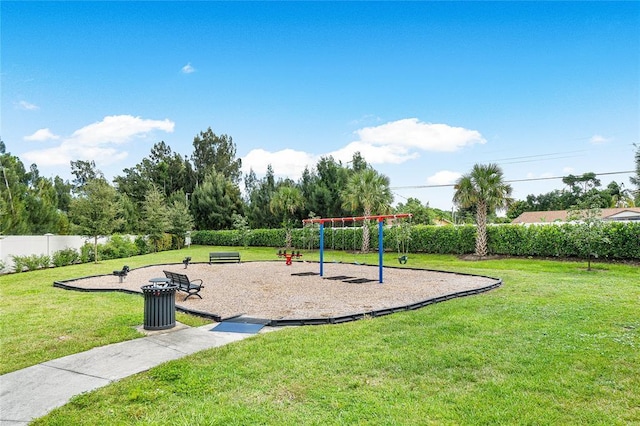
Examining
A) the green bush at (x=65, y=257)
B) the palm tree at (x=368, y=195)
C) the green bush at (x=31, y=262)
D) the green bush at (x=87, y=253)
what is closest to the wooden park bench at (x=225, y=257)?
the green bush at (x=87, y=253)

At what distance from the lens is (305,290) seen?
11883 millimetres

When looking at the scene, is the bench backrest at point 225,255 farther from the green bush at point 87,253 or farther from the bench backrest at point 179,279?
the bench backrest at point 179,279

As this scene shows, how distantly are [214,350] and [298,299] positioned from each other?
15.5 ft

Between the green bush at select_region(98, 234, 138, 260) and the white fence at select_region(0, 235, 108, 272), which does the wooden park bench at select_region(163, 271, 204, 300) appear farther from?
the green bush at select_region(98, 234, 138, 260)

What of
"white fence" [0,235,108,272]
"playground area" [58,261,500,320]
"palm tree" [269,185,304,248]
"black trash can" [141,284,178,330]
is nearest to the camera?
"black trash can" [141,284,178,330]

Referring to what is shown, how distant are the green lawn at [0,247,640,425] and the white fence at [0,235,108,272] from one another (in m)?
12.0

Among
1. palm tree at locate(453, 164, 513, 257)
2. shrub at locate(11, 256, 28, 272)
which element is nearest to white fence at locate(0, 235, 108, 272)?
shrub at locate(11, 256, 28, 272)

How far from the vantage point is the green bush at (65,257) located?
66.2ft

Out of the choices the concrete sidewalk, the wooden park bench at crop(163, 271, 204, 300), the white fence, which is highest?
the white fence

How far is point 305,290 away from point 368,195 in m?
16.7

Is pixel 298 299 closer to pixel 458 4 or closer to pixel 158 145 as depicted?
pixel 458 4

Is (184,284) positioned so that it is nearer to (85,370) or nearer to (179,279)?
(179,279)

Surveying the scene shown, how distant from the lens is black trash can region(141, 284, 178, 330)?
6859 millimetres

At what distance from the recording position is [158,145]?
191ft
